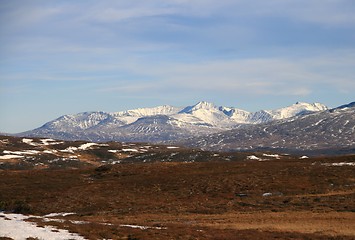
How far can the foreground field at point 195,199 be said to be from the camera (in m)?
44.7

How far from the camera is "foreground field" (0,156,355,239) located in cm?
4466

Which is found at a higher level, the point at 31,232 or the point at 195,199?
the point at 31,232

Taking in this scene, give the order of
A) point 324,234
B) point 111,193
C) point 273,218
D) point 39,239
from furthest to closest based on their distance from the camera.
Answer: point 111,193
point 273,218
point 324,234
point 39,239

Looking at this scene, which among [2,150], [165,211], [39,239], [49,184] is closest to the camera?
[39,239]

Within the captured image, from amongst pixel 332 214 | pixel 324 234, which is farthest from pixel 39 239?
pixel 332 214

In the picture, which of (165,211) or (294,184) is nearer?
(165,211)

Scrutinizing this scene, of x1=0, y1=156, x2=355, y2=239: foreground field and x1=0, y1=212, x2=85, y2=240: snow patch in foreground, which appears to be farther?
x1=0, y1=156, x2=355, y2=239: foreground field

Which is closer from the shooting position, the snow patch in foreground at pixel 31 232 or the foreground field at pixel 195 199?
the snow patch in foreground at pixel 31 232

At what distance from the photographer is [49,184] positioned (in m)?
82.3

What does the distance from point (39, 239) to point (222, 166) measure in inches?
2458

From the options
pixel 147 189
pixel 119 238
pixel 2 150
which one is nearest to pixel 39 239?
pixel 119 238

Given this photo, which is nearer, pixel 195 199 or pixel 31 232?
pixel 31 232

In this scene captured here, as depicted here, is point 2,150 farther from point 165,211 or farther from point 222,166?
point 165,211

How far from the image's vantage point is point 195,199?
69.5m
